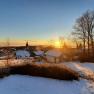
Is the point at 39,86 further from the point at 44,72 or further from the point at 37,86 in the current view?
the point at 44,72

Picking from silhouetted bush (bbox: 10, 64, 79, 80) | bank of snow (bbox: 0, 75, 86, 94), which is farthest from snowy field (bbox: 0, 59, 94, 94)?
silhouetted bush (bbox: 10, 64, 79, 80)


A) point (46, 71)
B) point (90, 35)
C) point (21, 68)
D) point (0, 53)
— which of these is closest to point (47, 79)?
point (46, 71)

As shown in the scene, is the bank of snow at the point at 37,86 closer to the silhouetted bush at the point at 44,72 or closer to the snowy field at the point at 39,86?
the snowy field at the point at 39,86

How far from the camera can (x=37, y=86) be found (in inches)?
712

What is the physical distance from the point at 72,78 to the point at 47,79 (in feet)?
7.74

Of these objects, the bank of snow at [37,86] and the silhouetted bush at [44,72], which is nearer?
the bank of snow at [37,86]

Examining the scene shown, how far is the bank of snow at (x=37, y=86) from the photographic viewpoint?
55.8 feet

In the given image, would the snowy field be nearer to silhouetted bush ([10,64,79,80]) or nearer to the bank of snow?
the bank of snow

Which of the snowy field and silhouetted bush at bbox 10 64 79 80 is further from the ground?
silhouetted bush at bbox 10 64 79 80

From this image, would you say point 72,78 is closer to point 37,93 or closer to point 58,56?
point 37,93

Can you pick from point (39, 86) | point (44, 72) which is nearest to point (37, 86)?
point (39, 86)

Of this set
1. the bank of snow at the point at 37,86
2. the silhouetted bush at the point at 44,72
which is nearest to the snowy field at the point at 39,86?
the bank of snow at the point at 37,86

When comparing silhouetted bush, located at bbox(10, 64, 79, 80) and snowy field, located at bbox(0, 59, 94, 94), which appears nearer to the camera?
snowy field, located at bbox(0, 59, 94, 94)

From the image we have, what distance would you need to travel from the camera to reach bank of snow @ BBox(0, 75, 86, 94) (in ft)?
55.8
